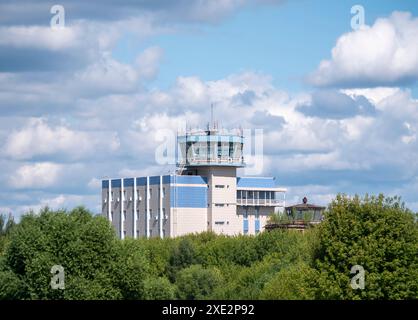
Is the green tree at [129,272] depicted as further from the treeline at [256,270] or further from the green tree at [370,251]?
the green tree at [370,251]

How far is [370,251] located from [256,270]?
1936 inches

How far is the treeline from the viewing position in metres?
75.8

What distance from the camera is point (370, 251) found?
76000 millimetres

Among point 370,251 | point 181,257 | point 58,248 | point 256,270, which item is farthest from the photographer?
point 181,257

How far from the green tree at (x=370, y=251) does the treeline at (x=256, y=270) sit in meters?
0.07

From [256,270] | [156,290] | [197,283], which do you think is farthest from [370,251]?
[197,283]

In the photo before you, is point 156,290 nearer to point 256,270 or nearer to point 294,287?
point 294,287

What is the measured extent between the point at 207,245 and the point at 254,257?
12373mm

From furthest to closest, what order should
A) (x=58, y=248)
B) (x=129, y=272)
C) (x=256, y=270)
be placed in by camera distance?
(x=256, y=270)
(x=129, y=272)
(x=58, y=248)

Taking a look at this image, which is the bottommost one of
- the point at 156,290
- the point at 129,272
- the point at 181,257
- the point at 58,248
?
the point at 156,290
